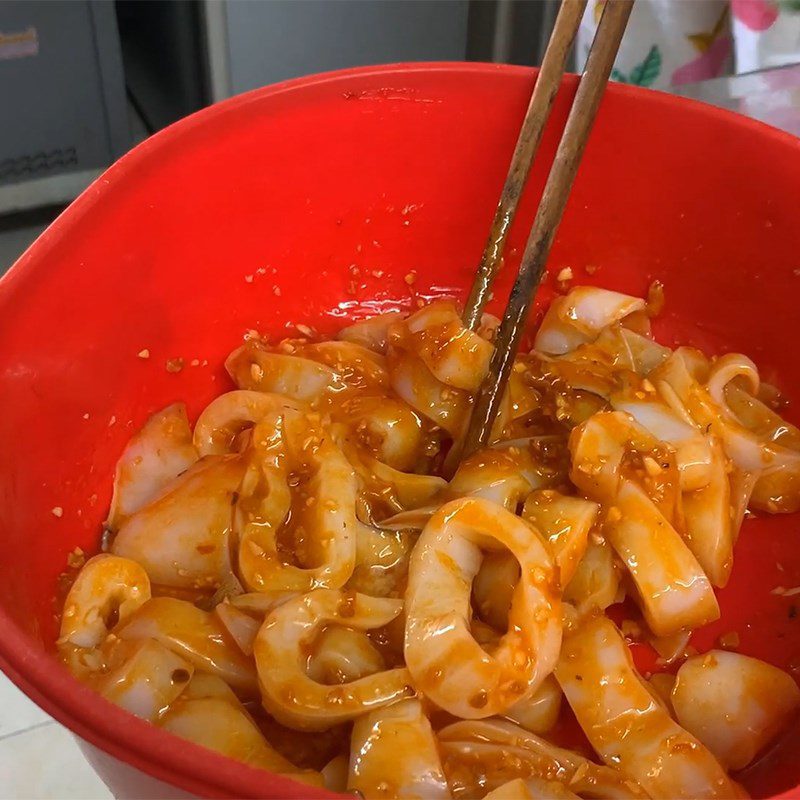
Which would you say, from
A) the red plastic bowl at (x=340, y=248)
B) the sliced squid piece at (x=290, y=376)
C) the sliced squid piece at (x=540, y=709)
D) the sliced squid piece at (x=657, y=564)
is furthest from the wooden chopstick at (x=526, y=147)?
the sliced squid piece at (x=540, y=709)

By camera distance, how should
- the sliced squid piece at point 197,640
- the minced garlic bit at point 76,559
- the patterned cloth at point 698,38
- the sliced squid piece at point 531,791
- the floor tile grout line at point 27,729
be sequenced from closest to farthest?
the sliced squid piece at point 531,791, the sliced squid piece at point 197,640, the minced garlic bit at point 76,559, the floor tile grout line at point 27,729, the patterned cloth at point 698,38

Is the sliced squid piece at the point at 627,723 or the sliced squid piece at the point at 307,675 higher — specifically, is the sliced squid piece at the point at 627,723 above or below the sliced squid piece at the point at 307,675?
below

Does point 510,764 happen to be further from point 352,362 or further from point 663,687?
point 352,362

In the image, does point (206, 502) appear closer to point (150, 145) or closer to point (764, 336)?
point (150, 145)

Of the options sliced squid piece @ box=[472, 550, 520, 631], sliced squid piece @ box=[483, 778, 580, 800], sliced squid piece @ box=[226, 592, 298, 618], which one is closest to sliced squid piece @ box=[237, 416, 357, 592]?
sliced squid piece @ box=[226, 592, 298, 618]

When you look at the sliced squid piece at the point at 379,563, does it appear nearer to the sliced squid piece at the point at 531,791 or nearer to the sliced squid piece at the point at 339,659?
the sliced squid piece at the point at 339,659

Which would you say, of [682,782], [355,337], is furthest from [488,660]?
[355,337]
